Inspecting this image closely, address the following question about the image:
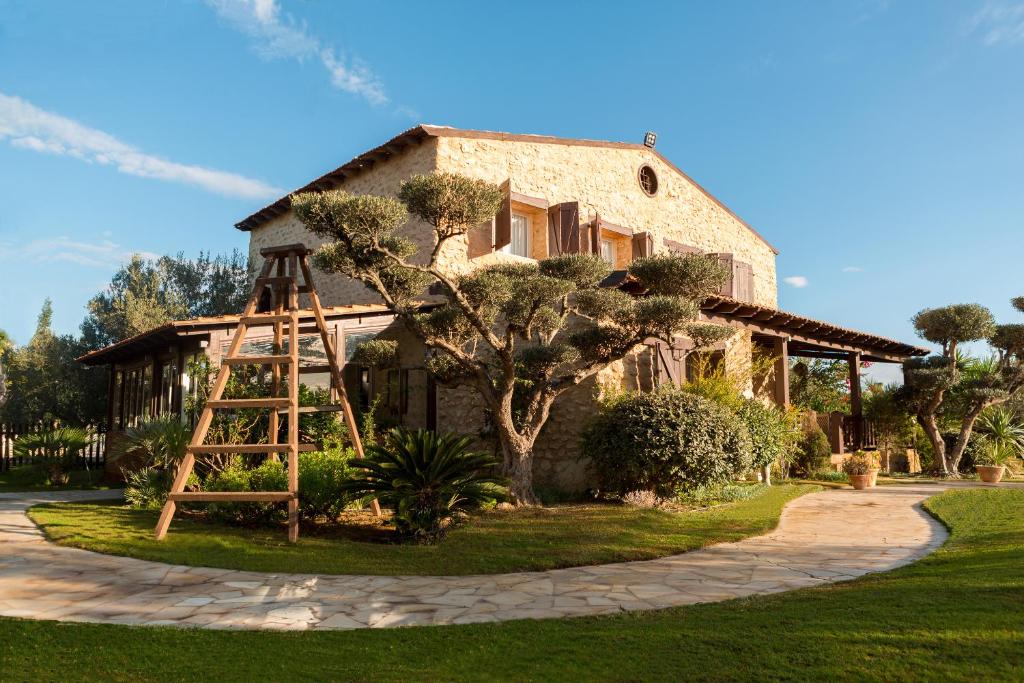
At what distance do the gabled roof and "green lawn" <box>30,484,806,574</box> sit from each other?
7985 mm

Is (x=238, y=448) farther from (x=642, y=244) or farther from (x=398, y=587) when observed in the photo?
(x=642, y=244)

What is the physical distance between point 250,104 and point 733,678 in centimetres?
1139

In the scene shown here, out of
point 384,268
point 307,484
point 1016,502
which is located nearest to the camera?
point 307,484

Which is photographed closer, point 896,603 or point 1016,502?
point 896,603

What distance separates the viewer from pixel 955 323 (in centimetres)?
1575

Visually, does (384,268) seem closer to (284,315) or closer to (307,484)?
(284,315)

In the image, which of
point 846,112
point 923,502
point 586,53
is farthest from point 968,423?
point 586,53

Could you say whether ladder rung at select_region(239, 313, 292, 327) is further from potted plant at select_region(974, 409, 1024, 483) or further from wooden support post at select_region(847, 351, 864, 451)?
potted plant at select_region(974, 409, 1024, 483)

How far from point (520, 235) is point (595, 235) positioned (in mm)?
1666

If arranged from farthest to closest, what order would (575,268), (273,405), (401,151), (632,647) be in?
(401,151) < (575,268) < (273,405) < (632,647)

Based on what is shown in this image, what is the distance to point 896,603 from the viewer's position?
469cm

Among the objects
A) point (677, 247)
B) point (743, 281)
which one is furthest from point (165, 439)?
point (743, 281)

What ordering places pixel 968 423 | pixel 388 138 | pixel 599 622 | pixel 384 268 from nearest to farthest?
pixel 599 622
pixel 384 268
pixel 388 138
pixel 968 423

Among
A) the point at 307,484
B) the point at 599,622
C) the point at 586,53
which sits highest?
the point at 586,53
